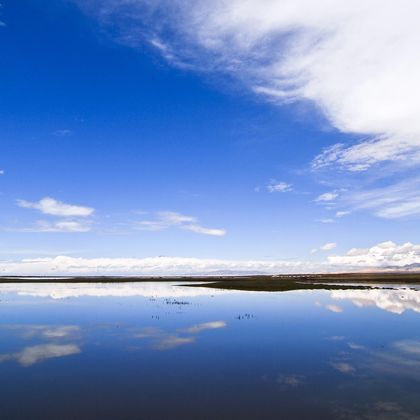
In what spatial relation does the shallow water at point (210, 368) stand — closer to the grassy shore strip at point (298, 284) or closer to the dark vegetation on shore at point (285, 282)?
the grassy shore strip at point (298, 284)

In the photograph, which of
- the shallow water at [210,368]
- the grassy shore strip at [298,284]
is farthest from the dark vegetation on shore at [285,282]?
the shallow water at [210,368]

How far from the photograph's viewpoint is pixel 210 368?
1972 cm

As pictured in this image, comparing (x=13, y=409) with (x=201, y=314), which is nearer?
(x=13, y=409)

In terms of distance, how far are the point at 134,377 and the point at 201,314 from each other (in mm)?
22581

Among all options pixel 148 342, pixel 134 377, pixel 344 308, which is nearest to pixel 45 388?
pixel 134 377

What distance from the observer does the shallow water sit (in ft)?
46.8

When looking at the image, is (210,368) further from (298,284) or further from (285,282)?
Answer: (285,282)

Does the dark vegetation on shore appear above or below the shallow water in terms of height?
above

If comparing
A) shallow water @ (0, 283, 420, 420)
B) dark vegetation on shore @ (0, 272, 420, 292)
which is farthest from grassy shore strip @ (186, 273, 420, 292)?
shallow water @ (0, 283, 420, 420)

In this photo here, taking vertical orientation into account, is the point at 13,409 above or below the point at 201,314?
below

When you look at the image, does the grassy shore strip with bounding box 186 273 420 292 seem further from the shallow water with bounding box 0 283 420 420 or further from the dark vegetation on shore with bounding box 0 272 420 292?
the shallow water with bounding box 0 283 420 420

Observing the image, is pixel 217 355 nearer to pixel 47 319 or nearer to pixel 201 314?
pixel 201 314

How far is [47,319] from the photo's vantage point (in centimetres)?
3672

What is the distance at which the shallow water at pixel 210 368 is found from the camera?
14273mm
